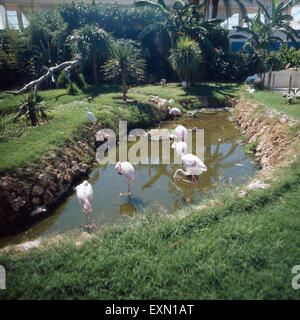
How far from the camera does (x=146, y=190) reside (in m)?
6.70

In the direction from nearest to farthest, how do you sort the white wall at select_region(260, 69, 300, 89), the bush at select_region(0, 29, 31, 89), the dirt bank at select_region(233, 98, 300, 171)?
the dirt bank at select_region(233, 98, 300, 171) → the white wall at select_region(260, 69, 300, 89) → the bush at select_region(0, 29, 31, 89)

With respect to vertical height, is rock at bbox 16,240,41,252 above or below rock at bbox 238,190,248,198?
below

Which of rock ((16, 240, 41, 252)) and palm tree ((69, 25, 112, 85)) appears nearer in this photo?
rock ((16, 240, 41, 252))

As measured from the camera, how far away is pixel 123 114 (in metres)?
11.4

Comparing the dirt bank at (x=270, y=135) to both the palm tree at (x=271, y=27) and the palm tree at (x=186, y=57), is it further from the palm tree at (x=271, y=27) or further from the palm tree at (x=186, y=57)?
the palm tree at (x=271, y=27)

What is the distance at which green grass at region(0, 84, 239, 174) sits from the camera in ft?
22.2

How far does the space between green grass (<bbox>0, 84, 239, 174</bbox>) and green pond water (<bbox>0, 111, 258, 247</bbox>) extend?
1.49 metres

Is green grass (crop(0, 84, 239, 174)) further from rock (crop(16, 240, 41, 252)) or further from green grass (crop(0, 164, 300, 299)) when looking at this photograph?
green grass (crop(0, 164, 300, 299))

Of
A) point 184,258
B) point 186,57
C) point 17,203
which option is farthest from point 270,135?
point 186,57

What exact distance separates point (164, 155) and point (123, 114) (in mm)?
3442

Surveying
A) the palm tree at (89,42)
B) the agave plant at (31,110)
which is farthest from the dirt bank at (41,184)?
the palm tree at (89,42)

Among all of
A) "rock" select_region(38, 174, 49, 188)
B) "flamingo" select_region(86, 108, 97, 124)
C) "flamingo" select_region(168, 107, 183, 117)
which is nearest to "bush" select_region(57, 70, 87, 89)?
"flamingo" select_region(168, 107, 183, 117)

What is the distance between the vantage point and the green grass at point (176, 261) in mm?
3295

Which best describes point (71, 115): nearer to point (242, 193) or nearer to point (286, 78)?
point (242, 193)
